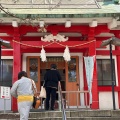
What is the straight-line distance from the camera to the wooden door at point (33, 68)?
1243cm

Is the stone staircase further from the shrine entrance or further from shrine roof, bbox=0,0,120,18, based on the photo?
shrine roof, bbox=0,0,120,18

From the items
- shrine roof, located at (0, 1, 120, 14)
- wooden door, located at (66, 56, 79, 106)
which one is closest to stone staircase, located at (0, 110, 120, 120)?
wooden door, located at (66, 56, 79, 106)

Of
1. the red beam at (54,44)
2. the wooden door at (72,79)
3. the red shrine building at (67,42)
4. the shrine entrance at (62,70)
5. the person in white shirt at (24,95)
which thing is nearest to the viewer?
the person in white shirt at (24,95)

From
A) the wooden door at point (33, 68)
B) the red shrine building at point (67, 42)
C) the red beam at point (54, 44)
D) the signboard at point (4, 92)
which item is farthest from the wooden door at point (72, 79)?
the signboard at point (4, 92)

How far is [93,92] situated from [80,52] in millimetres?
2456

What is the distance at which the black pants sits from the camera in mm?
9750

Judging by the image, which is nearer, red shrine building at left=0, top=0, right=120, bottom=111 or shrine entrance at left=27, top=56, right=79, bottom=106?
red shrine building at left=0, top=0, right=120, bottom=111

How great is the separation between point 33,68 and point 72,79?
5.98ft

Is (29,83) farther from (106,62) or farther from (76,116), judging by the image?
(106,62)

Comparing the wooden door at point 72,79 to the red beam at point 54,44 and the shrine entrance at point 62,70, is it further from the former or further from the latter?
the red beam at point 54,44

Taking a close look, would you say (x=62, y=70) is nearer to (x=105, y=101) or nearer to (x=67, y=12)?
(x=105, y=101)

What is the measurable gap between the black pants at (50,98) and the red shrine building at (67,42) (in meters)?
1.17

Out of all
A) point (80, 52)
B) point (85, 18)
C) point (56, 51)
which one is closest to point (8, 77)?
point (56, 51)

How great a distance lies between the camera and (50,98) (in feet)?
32.4
